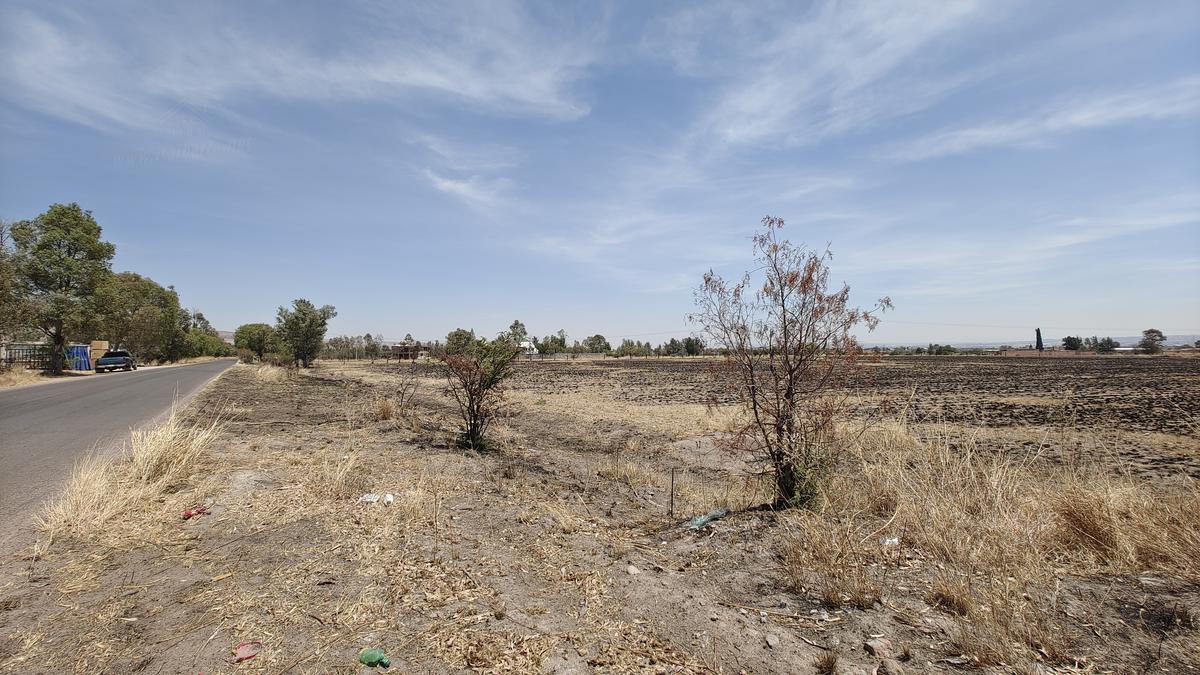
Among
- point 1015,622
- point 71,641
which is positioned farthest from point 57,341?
point 1015,622

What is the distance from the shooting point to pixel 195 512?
17.9 feet

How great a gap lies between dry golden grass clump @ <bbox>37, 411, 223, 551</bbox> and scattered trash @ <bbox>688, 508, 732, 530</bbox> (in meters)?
6.05

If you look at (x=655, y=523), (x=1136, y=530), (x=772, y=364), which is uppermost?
(x=772, y=364)

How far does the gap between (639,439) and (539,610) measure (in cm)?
912

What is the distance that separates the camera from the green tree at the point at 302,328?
151 ft

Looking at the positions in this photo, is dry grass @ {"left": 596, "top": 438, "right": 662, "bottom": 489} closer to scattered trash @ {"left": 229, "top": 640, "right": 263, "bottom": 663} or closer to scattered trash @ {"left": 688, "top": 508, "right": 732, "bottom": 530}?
scattered trash @ {"left": 688, "top": 508, "right": 732, "bottom": 530}

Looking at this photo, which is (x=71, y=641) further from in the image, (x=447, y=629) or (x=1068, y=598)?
(x=1068, y=598)

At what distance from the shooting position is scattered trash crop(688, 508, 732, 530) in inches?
239

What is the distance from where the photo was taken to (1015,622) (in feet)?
11.5

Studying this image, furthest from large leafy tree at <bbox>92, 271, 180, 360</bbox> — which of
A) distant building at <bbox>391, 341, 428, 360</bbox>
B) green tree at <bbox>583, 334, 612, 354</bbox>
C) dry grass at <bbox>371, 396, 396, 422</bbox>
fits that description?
green tree at <bbox>583, 334, 612, 354</bbox>

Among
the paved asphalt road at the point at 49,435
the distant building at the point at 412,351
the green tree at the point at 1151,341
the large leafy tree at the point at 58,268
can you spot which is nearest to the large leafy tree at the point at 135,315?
the large leafy tree at the point at 58,268

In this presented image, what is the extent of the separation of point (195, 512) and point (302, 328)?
46726 mm

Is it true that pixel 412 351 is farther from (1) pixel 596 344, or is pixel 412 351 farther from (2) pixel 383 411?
(1) pixel 596 344

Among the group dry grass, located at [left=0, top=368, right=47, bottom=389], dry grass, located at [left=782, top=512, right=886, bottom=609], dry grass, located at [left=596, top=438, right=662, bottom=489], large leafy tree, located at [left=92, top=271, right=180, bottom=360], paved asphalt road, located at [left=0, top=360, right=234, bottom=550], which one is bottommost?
dry grass, located at [left=596, top=438, right=662, bottom=489]
